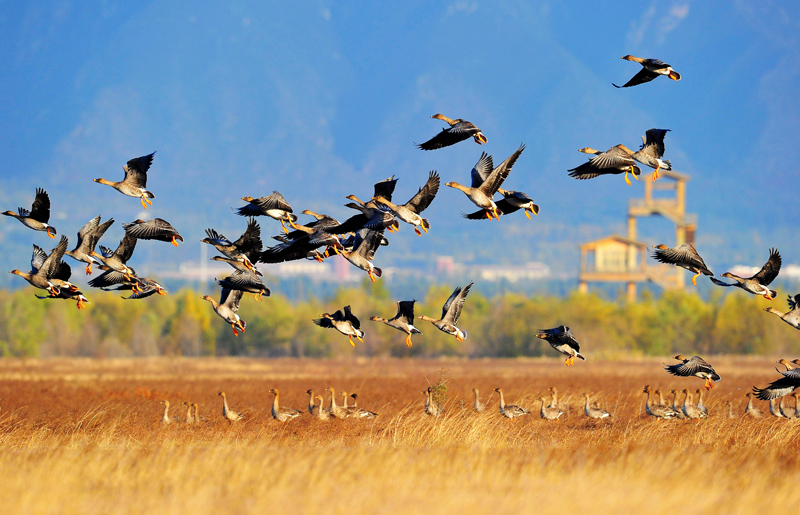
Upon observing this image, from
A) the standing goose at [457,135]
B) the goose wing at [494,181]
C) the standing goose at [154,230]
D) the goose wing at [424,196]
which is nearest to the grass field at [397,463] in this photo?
the standing goose at [154,230]

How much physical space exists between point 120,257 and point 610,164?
1089 cm

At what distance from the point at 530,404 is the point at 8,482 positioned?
61.9 ft

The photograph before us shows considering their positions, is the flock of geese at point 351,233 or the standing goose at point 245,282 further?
the standing goose at point 245,282

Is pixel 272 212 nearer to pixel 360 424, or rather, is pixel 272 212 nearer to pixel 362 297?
pixel 360 424

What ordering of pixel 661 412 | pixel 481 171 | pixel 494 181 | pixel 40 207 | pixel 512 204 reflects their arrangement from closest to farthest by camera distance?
pixel 494 181 < pixel 481 171 < pixel 512 204 < pixel 40 207 < pixel 661 412

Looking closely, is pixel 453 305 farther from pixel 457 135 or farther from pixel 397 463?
pixel 397 463

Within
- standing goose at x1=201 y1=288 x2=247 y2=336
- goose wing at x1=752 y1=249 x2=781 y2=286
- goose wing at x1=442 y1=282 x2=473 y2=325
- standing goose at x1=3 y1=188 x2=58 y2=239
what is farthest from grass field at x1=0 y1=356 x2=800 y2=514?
standing goose at x1=3 y1=188 x2=58 y2=239

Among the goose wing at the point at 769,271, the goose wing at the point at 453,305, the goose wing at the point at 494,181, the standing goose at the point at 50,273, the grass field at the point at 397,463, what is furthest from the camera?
the goose wing at the point at 453,305

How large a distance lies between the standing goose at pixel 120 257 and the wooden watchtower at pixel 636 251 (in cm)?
9985

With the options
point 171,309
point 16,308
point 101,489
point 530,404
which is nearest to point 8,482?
point 101,489

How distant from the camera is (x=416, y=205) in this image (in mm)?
22781

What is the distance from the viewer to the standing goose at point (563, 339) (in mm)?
25172

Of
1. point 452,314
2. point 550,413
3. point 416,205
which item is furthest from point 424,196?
point 550,413

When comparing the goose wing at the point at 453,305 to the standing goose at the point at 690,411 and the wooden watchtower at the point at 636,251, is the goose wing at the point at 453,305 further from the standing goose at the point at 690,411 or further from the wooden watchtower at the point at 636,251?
the wooden watchtower at the point at 636,251
